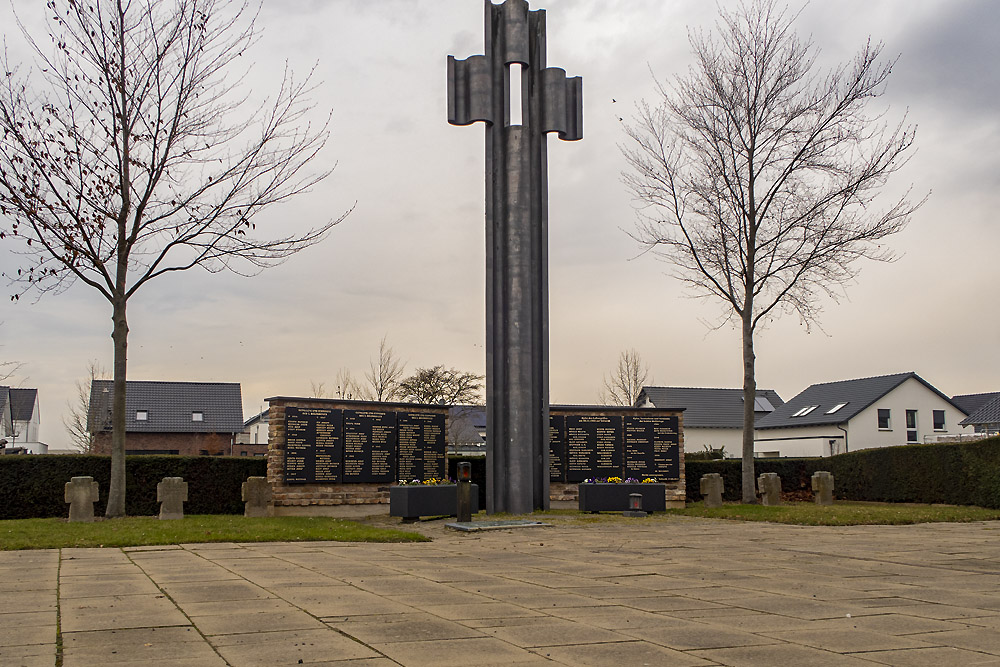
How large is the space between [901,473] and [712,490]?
6264 millimetres

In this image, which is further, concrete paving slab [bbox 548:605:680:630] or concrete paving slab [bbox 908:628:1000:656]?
concrete paving slab [bbox 548:605:680:630]

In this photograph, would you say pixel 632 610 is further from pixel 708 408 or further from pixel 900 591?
pixel 708 408

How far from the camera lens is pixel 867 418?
47.8 meters

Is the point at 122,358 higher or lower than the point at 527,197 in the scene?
lower

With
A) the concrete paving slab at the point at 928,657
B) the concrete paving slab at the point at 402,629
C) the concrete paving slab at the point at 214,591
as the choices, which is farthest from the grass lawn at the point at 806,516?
the concrete paving slab at the point at 928,657

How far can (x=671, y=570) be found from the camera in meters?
8.87

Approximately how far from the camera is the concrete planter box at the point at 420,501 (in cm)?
1695

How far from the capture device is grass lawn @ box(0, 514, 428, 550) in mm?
11766

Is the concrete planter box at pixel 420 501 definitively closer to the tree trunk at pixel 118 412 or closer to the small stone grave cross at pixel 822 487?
the tree trunk at pixel 118 412

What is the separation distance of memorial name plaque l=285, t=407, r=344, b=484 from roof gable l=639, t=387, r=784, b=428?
38591 millimetres

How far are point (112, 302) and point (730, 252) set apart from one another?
1522cm

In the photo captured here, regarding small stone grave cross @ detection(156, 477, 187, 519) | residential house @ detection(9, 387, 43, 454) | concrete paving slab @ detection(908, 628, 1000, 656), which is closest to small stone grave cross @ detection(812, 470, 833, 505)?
small stone grave cross @ detection(156, 477, 187, 519)

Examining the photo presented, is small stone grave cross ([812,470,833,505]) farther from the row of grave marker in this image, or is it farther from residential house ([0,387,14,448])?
residential house ([0,387,14,448])

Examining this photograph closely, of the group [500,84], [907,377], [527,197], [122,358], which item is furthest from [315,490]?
[907,377]
